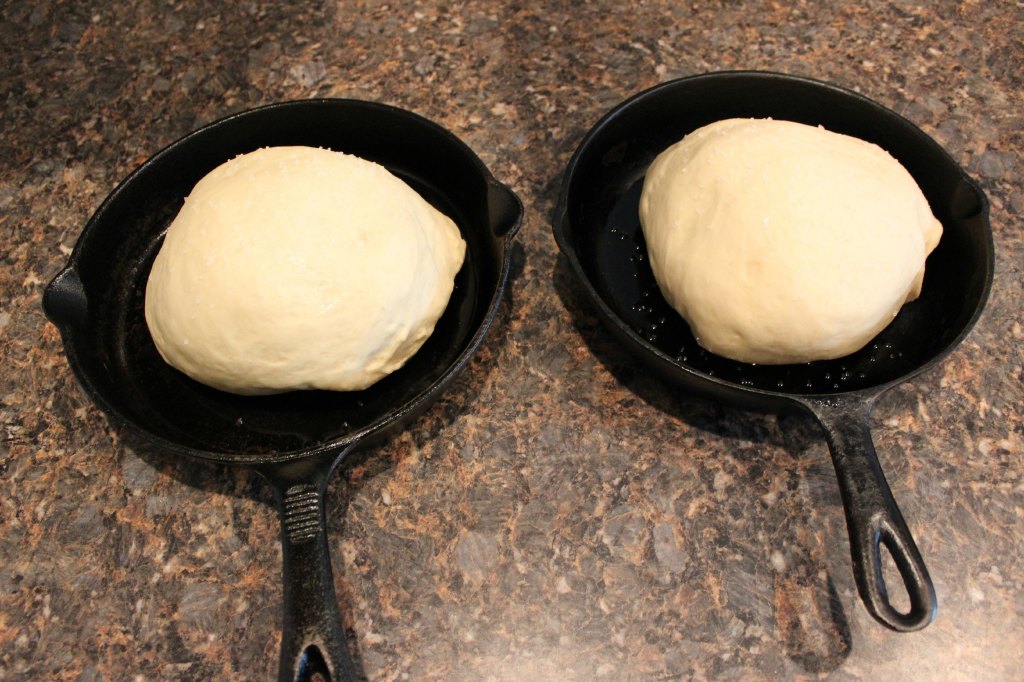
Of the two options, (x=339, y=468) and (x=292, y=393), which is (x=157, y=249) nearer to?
(x=292, y=393)

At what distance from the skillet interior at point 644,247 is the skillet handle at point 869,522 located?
3.5 inches

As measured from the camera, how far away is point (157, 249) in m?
1.07

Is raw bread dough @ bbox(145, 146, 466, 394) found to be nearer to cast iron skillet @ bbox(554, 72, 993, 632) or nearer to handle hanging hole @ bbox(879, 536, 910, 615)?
cast iron skillet @ bbox(554, 72, 993, 632)

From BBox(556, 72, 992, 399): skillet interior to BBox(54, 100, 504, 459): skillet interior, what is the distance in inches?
6.9

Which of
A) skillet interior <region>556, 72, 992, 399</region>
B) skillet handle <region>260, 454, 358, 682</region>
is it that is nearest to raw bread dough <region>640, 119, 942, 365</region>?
skillet interior <region>556, 72, 992, 399</region>

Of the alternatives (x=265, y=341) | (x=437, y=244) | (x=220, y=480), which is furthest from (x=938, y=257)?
(x=220, y=480)

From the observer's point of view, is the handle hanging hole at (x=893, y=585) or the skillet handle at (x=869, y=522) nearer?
the skillet handle at (x=869, y=522)

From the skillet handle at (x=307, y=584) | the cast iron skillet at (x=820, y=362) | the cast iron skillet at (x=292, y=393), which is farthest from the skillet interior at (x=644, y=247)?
the skillet handle at (x=307, y=584)

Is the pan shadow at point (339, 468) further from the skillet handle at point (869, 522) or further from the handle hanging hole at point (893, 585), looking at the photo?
the handle hanging hole at point (893, 585)

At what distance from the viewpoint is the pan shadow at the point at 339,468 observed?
929 mm

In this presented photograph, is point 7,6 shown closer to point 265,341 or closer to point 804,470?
point 265,341

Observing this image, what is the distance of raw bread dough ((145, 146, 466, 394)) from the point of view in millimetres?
847

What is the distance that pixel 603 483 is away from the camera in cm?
94

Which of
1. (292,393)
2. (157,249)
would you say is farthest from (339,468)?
(157,249)
